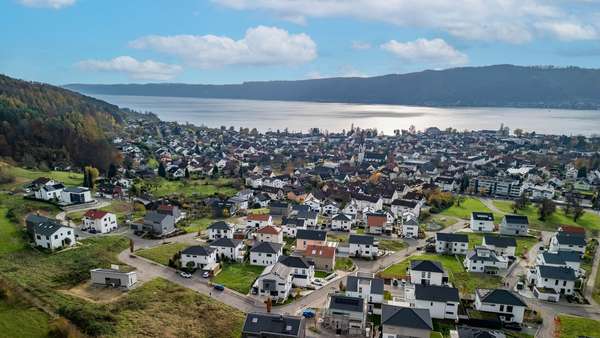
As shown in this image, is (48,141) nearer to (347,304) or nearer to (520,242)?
(347,304)

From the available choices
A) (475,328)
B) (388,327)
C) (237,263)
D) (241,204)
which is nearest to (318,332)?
(388,327)

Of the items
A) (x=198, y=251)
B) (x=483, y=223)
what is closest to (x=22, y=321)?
(x=198, y=251)

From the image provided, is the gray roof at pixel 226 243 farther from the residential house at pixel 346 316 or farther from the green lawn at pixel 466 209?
the green lawn at pixel 466 209

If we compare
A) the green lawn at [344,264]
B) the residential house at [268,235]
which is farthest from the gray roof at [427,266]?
the residential house at [268,235]

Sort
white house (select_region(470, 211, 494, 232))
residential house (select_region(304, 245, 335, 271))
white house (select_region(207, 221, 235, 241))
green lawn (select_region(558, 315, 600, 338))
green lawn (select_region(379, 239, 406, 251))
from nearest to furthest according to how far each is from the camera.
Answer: green lawn (select_region(558, 315, 600, 338)) < residential house (select_region(304, 245, 335, 271)) < green lawn (select_region(379, 239, 406, 251)) < white house (select_region(207, 221, 235, 241)) < white house (select_region(470, 211, 494, 232))

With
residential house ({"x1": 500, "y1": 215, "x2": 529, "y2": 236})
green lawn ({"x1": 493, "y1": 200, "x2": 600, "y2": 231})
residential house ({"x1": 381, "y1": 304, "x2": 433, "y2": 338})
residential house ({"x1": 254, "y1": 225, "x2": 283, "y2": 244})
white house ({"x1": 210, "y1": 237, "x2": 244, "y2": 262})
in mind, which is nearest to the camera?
residential house ({"x1": 381, "y1": 304, "x2": 433, "y2": 338})

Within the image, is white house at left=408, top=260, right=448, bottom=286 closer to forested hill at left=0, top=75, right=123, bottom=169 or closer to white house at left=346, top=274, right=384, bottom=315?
white house at left=346, top=274, right=384, bottom=315

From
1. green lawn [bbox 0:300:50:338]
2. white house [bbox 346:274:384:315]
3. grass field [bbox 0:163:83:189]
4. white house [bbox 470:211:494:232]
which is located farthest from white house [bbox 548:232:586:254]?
grass field [bbox 0:163:83:189]
